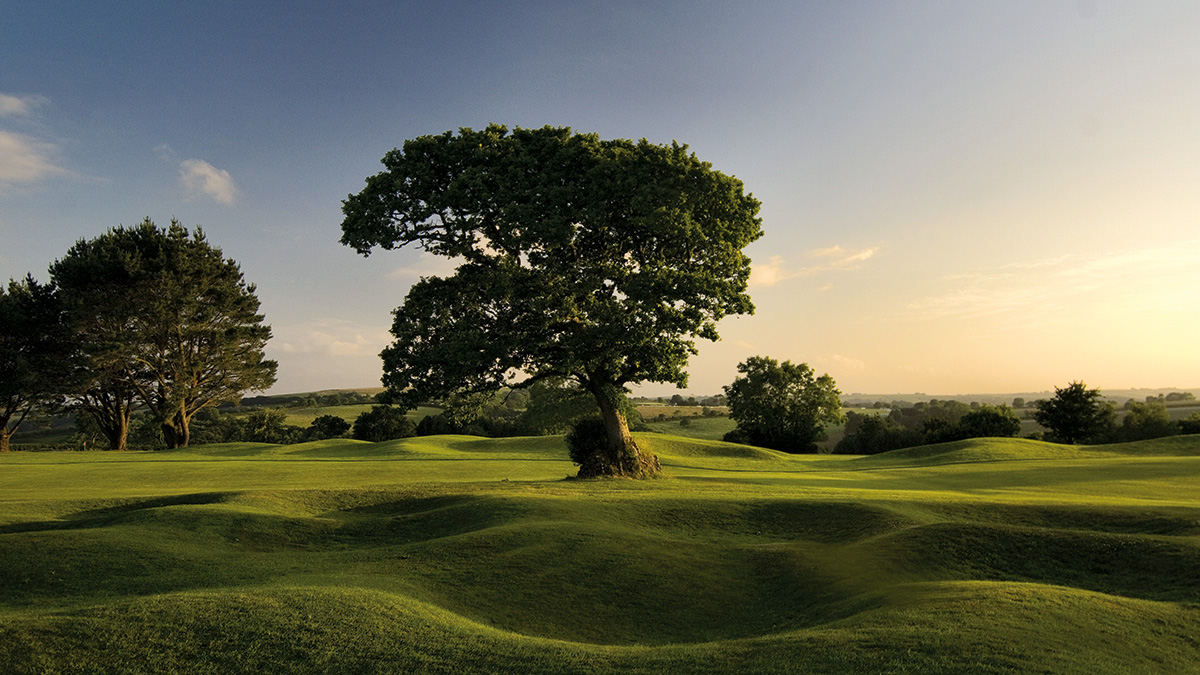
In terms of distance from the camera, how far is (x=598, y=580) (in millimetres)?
13883

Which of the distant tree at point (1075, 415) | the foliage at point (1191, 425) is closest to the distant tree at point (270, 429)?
the distant tree at point (1075, 415)

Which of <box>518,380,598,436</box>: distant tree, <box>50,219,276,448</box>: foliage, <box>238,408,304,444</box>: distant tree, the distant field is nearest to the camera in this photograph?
<box>518,380,598,436</box>: distant tree

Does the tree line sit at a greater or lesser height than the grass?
greater

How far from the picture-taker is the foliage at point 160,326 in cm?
5509

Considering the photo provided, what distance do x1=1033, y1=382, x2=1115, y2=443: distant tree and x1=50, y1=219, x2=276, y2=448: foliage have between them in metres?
75.3

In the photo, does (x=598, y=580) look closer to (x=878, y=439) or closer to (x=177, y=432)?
(x=177, y=432)

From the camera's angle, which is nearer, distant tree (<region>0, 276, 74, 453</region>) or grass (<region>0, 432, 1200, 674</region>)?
grass (<region>0, 432, 1200, 674</region>)

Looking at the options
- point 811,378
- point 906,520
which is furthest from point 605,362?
point 811,378

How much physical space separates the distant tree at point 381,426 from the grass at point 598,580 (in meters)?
49.0

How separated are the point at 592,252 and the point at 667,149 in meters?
5.53

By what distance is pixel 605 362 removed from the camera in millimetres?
28422

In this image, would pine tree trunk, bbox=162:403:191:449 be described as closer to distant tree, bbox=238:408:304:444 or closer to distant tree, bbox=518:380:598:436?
distant tree, bbox=238:408:304:444

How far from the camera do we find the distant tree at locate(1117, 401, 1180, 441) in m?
63.6

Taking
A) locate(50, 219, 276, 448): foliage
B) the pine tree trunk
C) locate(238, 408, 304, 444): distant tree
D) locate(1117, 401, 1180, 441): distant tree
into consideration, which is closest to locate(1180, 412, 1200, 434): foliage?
locate(1117, 401, 1180, 441): distant tree
